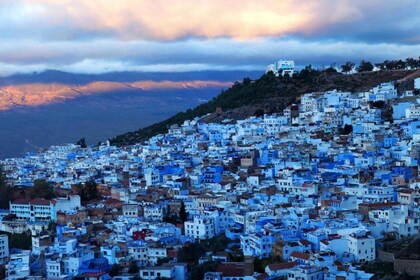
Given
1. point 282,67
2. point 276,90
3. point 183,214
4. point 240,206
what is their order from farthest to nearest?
point 282,67 < point 276,90 < point 183,214 < point 240,206

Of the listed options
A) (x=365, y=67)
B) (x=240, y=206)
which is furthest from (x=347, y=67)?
(x=240, y=206)

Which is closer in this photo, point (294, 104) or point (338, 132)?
point (338, 132)

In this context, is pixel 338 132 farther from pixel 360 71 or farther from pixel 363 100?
pixel 360 71

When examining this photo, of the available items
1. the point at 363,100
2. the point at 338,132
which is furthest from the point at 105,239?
the point at 363,100

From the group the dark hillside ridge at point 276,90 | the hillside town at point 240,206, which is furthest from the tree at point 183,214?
the dark hillside ridge at point 276,90

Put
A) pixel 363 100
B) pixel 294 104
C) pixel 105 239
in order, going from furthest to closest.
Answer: pixel 294 104 < pixel 363 100 < pixel 105 239

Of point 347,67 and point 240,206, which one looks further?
point 347,67

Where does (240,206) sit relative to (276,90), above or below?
below

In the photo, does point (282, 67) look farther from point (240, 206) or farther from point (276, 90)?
point (240, 206)
